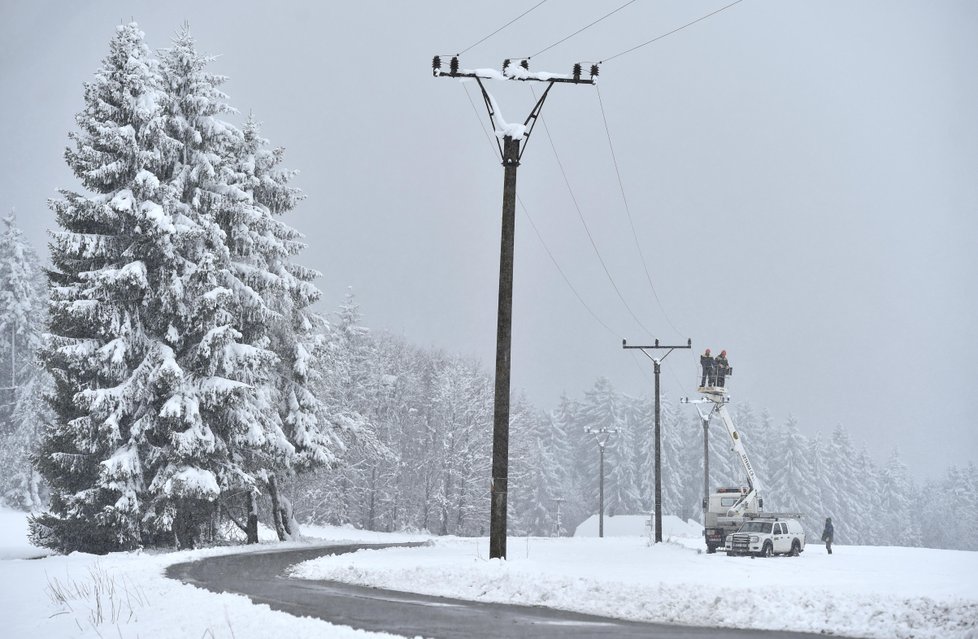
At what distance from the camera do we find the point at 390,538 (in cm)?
5784

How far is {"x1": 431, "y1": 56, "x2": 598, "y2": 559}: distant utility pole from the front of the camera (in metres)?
20.1

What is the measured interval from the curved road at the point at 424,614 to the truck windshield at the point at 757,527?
2589cm

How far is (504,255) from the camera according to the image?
67.3 feet

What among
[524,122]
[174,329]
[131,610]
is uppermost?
[524,122]

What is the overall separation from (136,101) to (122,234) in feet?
13.6

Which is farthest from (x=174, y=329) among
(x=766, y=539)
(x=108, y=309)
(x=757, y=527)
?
(x=757, y=527)

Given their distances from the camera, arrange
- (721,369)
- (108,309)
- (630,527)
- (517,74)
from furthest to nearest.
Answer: (630,527) → (721,369) → (108,309) → (517,74)

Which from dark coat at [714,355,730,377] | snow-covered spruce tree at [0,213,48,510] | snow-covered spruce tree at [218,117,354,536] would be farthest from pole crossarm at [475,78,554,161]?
snow-covered spruce tree at [0,213,48,510]

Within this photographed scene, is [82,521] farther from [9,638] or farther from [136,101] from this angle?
[9,638]

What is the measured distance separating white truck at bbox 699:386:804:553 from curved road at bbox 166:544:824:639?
26.5m

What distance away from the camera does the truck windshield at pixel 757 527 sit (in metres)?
40.8

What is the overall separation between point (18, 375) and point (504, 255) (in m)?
52.9

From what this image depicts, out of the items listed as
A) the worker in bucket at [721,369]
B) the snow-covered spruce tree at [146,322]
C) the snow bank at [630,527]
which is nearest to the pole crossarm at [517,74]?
the snow-covered spruce tree at [146,322]

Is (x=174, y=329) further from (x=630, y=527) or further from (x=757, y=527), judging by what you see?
(x=630, y=527)
